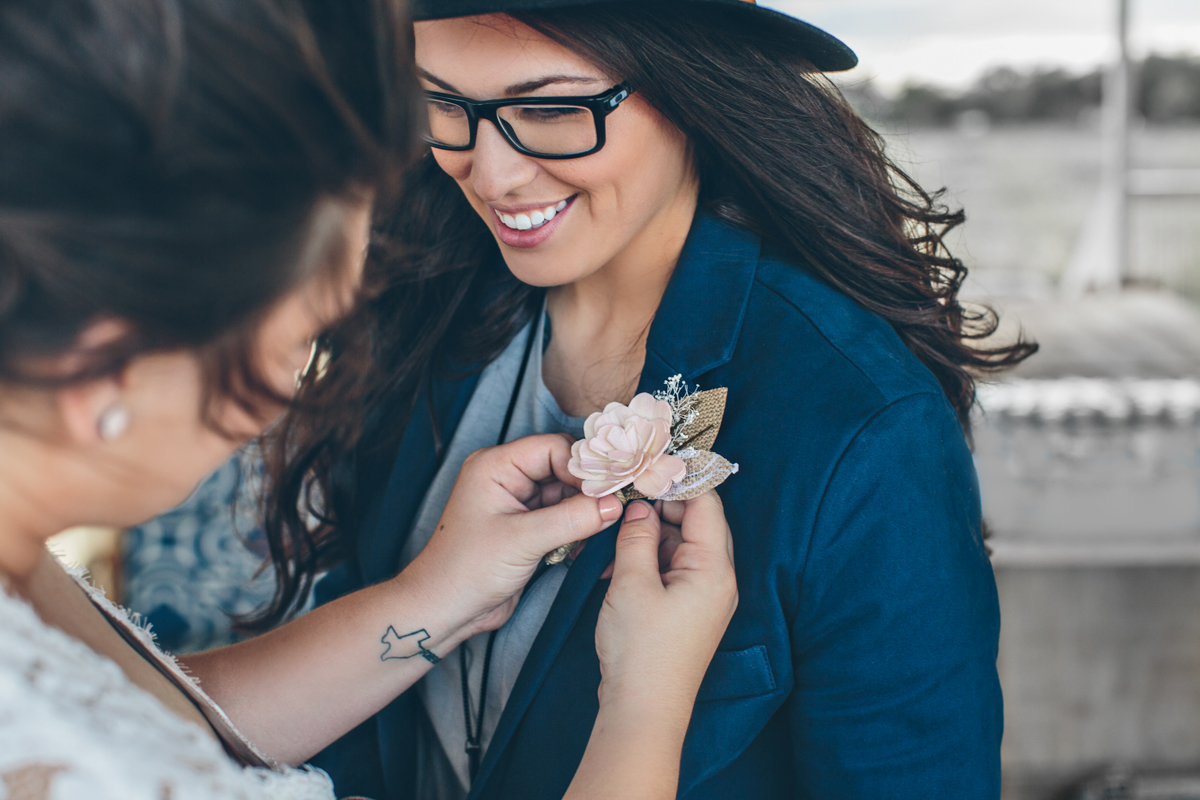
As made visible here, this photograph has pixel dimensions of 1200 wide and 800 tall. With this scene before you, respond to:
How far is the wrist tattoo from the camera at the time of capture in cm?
116

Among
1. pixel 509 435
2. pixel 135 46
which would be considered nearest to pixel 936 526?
pixel 509 435

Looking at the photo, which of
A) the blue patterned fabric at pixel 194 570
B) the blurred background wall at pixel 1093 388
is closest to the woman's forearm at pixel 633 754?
the blurred background wall at pixel 1093 388

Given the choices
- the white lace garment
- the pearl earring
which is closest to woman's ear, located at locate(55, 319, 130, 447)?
the pearl earring

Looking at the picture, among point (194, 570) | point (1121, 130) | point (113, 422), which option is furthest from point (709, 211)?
point (1121, 130)

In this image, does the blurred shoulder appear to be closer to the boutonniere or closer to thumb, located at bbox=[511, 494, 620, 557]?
the boutonniere

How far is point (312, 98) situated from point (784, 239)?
75 centimetres

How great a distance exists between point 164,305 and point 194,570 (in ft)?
8.44

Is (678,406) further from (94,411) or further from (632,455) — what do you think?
(94,411)

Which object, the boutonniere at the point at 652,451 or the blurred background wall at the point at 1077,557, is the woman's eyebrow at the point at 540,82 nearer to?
the boutonniere at the point at 652,451

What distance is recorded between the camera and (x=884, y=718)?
991mm

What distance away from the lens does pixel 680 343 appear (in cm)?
117

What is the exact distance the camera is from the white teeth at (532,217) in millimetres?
1188

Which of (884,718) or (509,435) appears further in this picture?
(509,435)

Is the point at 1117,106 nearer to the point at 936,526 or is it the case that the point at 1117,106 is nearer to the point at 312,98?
the point at 936,526
